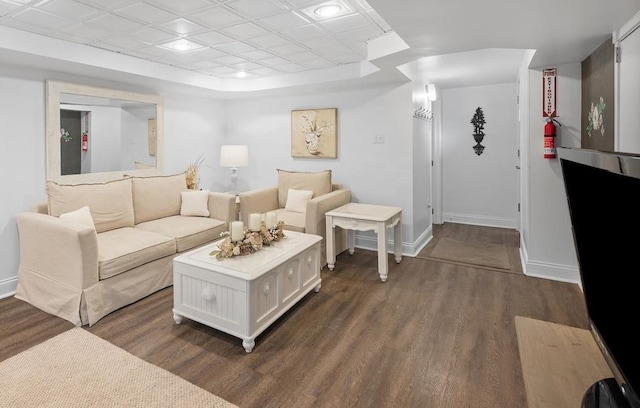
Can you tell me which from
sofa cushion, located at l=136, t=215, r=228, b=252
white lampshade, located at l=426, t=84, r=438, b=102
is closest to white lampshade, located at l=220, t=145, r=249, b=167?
sofa cushion, located at l=136, t=215, r=228, b=252

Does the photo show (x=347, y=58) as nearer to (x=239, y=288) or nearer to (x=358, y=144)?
(x=358, y=144)

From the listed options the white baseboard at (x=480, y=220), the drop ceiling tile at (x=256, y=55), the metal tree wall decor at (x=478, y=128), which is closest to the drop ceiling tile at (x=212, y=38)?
the drop ceiling tile at (x=256, y=55)

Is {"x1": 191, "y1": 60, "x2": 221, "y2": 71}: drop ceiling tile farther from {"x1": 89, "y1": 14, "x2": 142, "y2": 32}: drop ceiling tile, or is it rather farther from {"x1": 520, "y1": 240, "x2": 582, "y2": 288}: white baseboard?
{"x1": 520, "y1": 240, "x2": 582, "y2": 288}: white baseboard

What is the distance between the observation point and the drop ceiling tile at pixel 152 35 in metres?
2.81

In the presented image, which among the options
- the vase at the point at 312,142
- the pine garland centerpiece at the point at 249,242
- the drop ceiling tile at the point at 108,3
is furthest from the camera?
the vase at the point at 312,142

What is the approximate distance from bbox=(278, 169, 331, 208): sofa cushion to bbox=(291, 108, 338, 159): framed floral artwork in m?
0.43

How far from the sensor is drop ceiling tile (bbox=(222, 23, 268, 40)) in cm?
273

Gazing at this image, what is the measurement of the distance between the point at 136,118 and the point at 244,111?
1.61 m

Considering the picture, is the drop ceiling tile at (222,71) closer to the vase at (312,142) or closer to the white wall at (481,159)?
the vase at (312,142)

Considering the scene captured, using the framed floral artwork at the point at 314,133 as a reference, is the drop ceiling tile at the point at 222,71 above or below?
above

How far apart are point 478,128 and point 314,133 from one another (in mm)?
2736

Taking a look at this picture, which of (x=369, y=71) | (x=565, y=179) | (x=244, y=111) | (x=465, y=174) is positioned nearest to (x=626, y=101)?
(x=565, y=179)

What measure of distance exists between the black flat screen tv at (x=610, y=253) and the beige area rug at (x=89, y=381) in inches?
61.7

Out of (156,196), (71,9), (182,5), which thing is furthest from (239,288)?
(71,9)
